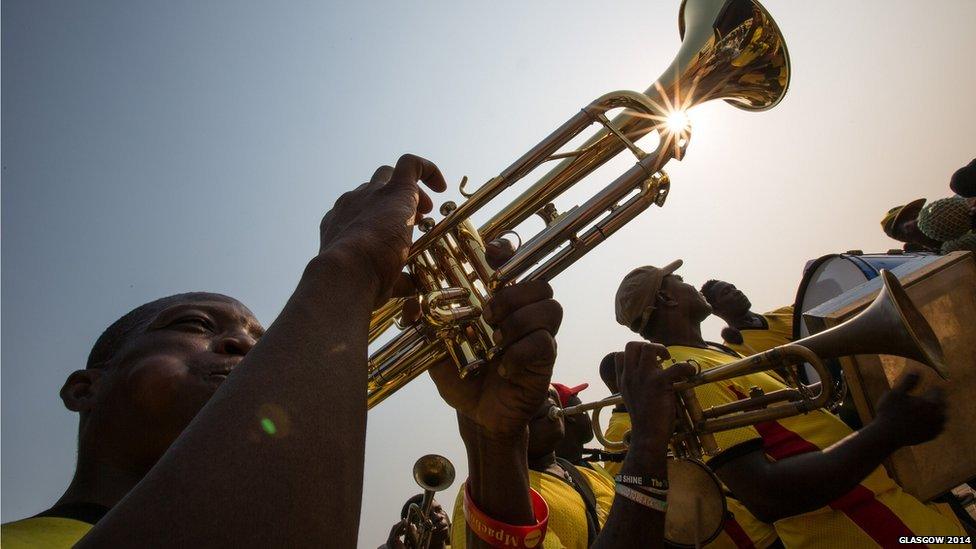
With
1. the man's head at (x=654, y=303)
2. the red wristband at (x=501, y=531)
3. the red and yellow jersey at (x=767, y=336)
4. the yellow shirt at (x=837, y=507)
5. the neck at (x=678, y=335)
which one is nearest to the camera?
the red wristband at (x=501, y=531)

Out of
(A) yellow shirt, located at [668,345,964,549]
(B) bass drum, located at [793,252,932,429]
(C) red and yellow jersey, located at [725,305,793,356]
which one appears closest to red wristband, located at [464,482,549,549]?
(A) yellow shirt, located at [668,345,964,549]

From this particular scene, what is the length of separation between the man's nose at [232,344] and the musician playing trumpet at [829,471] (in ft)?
8.34

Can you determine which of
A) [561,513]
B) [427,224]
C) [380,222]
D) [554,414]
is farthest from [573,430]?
[380,222]

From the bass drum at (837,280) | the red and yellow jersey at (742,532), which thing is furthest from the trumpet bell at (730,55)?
the red and yellow jersey at (742,532)

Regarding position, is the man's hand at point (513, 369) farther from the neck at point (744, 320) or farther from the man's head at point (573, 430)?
the neck at point (744, 320)

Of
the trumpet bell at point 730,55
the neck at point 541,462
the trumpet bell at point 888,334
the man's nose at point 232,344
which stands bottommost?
the neck at point 541,462

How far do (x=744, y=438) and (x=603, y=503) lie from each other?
4.50ft

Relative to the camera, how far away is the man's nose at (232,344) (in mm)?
2023

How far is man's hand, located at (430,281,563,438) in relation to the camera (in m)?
2.05

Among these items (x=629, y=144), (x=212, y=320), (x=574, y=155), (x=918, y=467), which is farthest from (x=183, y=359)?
(x=918, y=467)

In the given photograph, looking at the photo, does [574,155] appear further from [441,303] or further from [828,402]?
[828,402]

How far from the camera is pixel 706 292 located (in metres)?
6.13

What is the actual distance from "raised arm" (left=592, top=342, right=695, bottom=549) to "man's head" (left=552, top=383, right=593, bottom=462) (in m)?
2.78

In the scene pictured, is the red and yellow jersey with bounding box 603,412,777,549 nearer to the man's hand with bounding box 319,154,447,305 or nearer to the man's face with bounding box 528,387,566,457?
the man's face with bounding box 528,387,566,457
